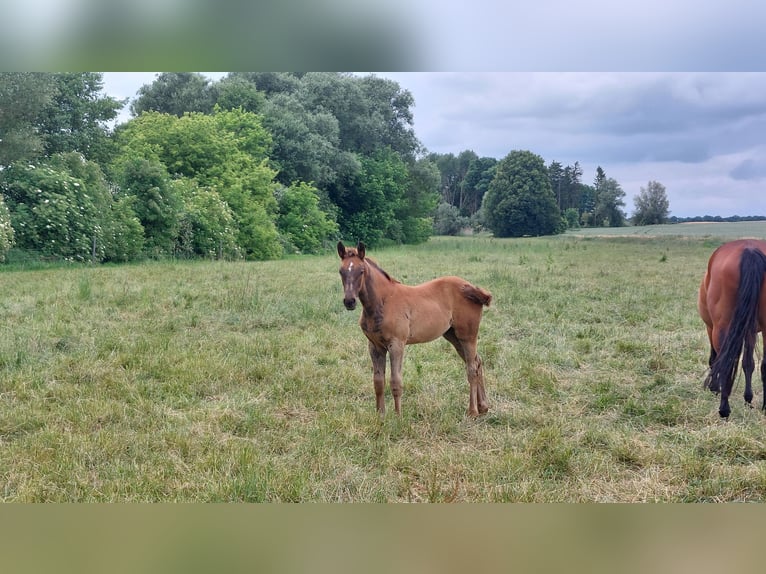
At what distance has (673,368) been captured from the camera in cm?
502

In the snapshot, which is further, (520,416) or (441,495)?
(520,416)

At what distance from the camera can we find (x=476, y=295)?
12.8 feet

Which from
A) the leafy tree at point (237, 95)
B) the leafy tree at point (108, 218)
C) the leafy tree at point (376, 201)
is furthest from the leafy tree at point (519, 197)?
the leafy tree at point (108, 218)

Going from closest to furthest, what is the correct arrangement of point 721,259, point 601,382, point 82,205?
1. point 721,259
2. point 601,382
3. point 82,205

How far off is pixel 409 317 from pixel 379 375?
1.54 ft

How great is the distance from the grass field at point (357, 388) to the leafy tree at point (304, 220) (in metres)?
0.25

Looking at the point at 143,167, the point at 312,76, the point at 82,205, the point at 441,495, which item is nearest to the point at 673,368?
the point at 441,495

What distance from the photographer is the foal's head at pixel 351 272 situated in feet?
10.7

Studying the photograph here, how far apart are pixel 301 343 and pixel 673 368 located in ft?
11.8

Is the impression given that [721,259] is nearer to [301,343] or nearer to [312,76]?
[301,343]

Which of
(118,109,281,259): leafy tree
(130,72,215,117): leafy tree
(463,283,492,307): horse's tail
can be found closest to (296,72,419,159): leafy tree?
(118,109,281,259): leafy tree

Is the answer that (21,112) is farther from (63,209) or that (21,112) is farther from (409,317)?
(409,317)

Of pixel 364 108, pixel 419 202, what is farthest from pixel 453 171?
pixel 364 108

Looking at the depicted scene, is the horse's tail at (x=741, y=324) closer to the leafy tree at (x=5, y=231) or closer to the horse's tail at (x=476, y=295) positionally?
the horse's tail at (x=476, y=295)
